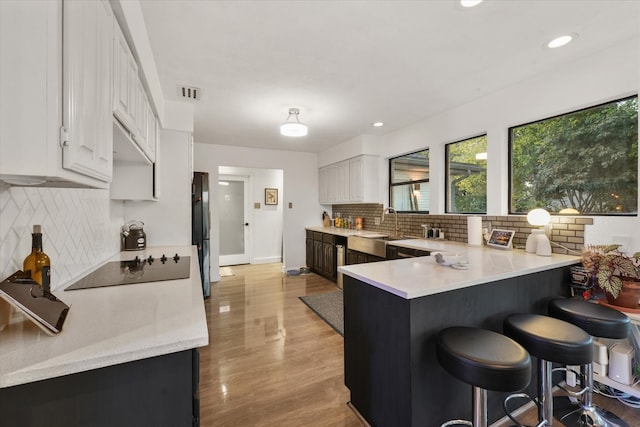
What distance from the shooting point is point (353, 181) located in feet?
15.6

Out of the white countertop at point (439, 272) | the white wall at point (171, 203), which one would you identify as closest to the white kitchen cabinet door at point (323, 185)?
the white wall at point (171, 203)

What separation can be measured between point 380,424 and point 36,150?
1.95m

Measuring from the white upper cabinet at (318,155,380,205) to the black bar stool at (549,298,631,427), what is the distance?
3046mm

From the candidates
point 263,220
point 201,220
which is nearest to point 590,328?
point 201,220

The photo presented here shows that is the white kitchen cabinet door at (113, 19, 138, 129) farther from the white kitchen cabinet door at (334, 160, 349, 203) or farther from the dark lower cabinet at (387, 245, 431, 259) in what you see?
the white kitchen cabinet door at (334, 160, 349, 203)

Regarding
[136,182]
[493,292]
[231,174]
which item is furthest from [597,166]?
[231,174]

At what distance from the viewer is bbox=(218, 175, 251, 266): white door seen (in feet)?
20.3

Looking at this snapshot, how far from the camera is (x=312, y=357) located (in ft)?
7.92

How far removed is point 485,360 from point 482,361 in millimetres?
13

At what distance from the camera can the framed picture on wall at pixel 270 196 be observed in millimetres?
6484

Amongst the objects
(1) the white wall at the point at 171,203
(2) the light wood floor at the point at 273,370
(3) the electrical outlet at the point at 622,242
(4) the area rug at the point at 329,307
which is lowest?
(2) the light wood floor at the point at 273,370

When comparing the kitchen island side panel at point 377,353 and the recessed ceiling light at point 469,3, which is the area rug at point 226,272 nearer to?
the kitchen island side panel at point 377,353

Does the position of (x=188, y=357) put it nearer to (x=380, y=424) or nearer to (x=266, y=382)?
(x=380, y=424)

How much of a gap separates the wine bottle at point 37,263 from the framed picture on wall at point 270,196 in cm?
540
